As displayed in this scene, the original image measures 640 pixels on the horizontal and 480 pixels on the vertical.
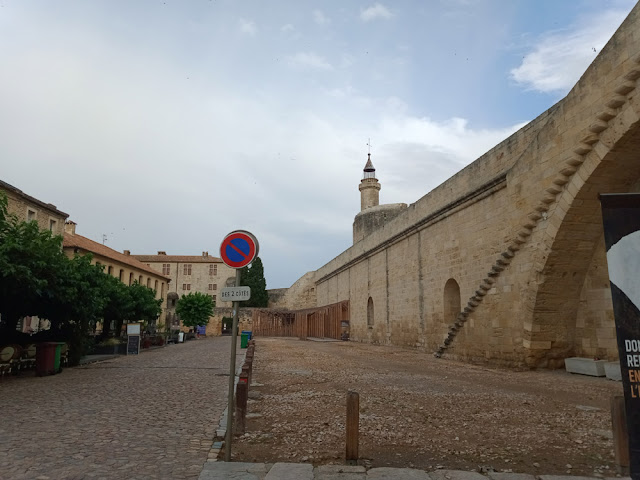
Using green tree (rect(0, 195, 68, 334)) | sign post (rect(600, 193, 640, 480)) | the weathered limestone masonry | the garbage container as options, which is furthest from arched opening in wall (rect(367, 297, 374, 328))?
sign post (rect(600, 193, 640, 480))

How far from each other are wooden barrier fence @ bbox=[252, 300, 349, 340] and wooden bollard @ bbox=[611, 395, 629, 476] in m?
26.8

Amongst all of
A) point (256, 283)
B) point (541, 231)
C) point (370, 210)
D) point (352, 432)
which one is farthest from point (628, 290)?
point (256, 283)

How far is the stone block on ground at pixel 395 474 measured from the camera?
3.52 m

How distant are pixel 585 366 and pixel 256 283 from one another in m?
42.5

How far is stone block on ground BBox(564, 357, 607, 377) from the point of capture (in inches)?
363

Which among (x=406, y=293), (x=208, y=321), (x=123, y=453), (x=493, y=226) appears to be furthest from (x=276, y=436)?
(x=208, y=321)

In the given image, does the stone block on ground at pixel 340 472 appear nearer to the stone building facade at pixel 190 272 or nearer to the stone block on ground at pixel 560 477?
the stone block on ground at pixel 560 477

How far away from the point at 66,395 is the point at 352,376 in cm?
555

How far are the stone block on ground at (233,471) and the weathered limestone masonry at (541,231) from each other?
8.07 metres

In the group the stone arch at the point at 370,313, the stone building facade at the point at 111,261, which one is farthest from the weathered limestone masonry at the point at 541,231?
the stone building facade at the point at 111,261

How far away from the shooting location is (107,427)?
5262 mm

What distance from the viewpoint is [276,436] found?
16.2 ft

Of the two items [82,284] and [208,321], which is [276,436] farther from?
[208,321]

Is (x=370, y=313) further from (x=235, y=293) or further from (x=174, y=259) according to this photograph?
(x=174, y=259)
